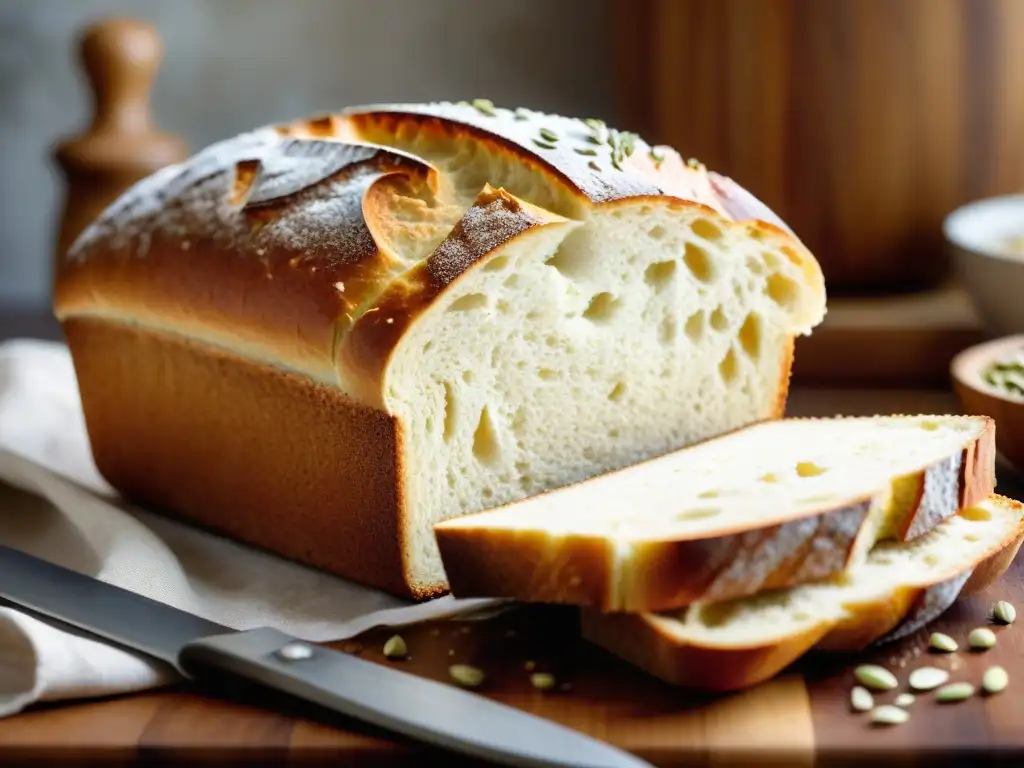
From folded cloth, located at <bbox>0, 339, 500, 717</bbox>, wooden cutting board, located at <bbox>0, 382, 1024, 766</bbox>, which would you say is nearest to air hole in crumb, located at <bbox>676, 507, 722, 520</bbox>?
wooden cutting board, located at <bbox>0, 382, 1024, 766</bbox>

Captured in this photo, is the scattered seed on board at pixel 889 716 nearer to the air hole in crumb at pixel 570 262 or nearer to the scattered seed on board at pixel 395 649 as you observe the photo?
the scattered seed on board at pixel 395 649

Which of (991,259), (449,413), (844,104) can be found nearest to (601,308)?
(449,413)

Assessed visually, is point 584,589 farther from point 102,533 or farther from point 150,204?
point 150,204

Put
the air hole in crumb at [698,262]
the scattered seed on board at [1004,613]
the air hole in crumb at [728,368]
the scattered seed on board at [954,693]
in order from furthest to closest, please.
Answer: the air hole in crumb at [728,368], the air hole in crumb at [698,262], the scattered seed on board at [1004,613], the scattered seed on board at [954,693]

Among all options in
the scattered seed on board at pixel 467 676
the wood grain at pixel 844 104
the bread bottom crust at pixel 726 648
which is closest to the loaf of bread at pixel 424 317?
the scattered seed on board at pixel 467 676

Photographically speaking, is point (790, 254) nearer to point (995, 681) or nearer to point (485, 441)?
point (485, 441)

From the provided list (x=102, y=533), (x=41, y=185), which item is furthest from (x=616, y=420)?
(x=41, y=185)
